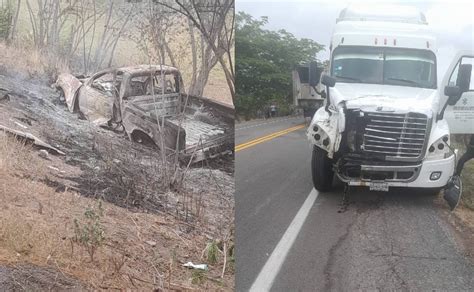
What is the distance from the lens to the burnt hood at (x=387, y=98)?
1.99 m

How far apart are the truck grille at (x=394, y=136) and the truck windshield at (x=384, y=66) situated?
6.6 inches

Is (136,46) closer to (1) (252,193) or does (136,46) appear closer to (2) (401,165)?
(1) (252,193)

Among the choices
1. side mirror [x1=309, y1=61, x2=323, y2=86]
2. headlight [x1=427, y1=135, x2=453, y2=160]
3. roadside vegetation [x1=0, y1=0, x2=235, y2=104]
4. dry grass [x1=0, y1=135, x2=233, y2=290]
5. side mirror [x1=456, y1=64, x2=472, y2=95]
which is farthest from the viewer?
side mirror [x1=309, y1=61, x2=323, y2=86]

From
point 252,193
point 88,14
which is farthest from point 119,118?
point 252,193

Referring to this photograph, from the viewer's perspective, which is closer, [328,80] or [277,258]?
[277,258]

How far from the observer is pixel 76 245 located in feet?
5.25

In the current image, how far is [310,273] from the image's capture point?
188 centimetres

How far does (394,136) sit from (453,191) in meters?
0.31

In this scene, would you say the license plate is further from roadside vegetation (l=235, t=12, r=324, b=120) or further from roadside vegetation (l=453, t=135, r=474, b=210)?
roadside vegetation (l=235, t=12, r=324, b=120)

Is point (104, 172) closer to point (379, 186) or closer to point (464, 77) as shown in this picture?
point (379, 186)

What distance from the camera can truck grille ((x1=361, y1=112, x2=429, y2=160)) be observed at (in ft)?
6.49

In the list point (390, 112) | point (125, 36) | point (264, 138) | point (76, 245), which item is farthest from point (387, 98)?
point (76, 245)

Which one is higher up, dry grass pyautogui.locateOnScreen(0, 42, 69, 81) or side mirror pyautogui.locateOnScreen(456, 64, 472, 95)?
dry grass pyautogui.locateOnScreen(0, 42, 69, 81)

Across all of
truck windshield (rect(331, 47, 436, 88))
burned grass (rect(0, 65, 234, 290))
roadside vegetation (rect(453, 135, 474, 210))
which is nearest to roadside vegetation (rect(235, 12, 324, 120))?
truck windshield (rect(331, 47, 436, 88))
